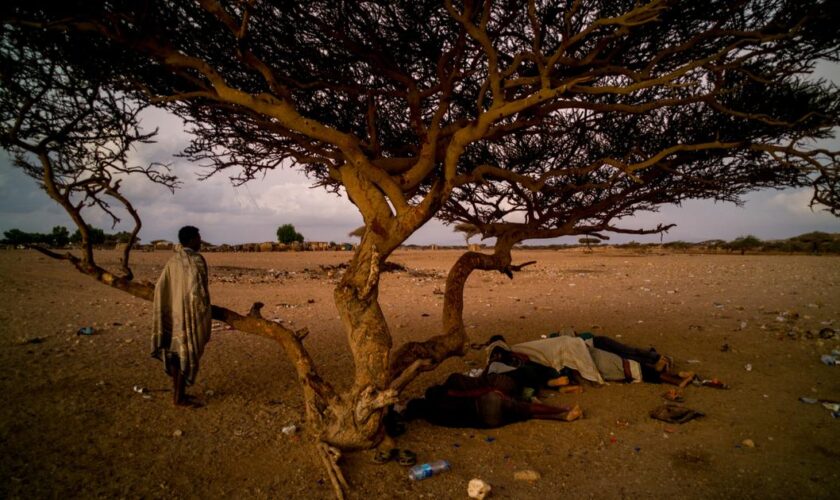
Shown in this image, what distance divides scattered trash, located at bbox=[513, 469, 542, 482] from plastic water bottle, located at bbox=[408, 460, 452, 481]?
551 mm

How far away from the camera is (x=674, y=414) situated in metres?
4.39

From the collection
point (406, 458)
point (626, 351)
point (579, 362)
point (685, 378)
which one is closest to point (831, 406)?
point (685, 378)

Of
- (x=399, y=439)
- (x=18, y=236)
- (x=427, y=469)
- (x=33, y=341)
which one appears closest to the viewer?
(x=427, y=469)

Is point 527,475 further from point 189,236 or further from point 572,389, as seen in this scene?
point 189,236

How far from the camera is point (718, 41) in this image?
4199 millimetres

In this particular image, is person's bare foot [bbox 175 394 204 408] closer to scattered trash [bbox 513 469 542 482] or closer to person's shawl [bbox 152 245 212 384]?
person's shawl [bbox 152 245 212 384]

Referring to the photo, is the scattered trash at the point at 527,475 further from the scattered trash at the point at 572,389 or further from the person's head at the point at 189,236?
the person's head at the point at 189,236

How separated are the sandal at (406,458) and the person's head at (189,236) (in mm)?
3122

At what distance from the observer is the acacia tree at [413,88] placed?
3275mm

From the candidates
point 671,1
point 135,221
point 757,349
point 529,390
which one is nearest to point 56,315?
point 135,221

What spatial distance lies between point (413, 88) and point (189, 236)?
2.89 meters

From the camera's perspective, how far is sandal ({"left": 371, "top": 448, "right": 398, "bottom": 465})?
3466mm

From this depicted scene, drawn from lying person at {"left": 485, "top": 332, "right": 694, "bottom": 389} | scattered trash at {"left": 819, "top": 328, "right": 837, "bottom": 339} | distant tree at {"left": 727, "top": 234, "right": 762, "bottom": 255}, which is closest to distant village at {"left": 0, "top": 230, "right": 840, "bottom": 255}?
distant tree at {"left": 727, "top": 234, "right": 762, "bottom": 255}

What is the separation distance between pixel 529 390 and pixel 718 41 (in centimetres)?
427
